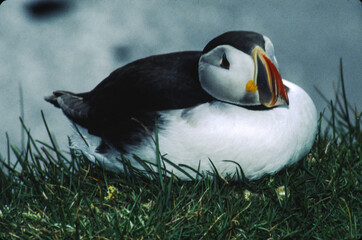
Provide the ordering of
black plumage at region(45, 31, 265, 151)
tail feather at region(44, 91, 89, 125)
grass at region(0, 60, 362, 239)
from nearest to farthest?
1. grass at region(0, 60, 362, 239)
2. black plumage at region(45, 31, 265, 151)
3. tail feather at region(44, 91, 89, 125)

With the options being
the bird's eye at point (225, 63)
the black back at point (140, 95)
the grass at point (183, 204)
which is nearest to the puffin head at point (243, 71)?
the bird's eye at point (225, 63)

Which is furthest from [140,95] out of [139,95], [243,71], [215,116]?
[243,71]

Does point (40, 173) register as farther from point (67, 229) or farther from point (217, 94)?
point (217, 94)

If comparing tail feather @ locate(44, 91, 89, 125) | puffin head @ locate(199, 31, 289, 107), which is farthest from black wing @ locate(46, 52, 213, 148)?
puffin head @ locate(199, 31, 289, 107)

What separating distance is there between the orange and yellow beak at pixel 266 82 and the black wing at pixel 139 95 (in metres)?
0.27

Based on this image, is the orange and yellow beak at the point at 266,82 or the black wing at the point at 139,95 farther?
the black wing at the point at 139,95

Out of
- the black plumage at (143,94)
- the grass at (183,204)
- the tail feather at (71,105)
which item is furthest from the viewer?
the tail feather at (71,105)

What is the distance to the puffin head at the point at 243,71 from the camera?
2382 mm

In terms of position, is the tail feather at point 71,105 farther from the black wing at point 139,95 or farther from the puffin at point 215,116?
the puffin at point 215,116

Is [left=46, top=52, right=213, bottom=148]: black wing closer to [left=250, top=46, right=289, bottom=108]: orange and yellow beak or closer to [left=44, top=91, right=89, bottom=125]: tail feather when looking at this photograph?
[left=44, top=91, right=89, bottom=125]: tail feather

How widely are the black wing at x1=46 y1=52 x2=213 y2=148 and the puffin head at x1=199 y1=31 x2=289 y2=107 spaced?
112mm

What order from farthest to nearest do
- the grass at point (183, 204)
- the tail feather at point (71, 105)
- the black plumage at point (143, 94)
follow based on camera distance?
the tail feather at point (71, 105), the black plumage at point (143, 94), the grass at point (183, 204)

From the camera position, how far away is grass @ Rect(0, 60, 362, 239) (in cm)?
231

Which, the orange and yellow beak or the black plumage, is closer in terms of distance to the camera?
the orange and yellow beak
